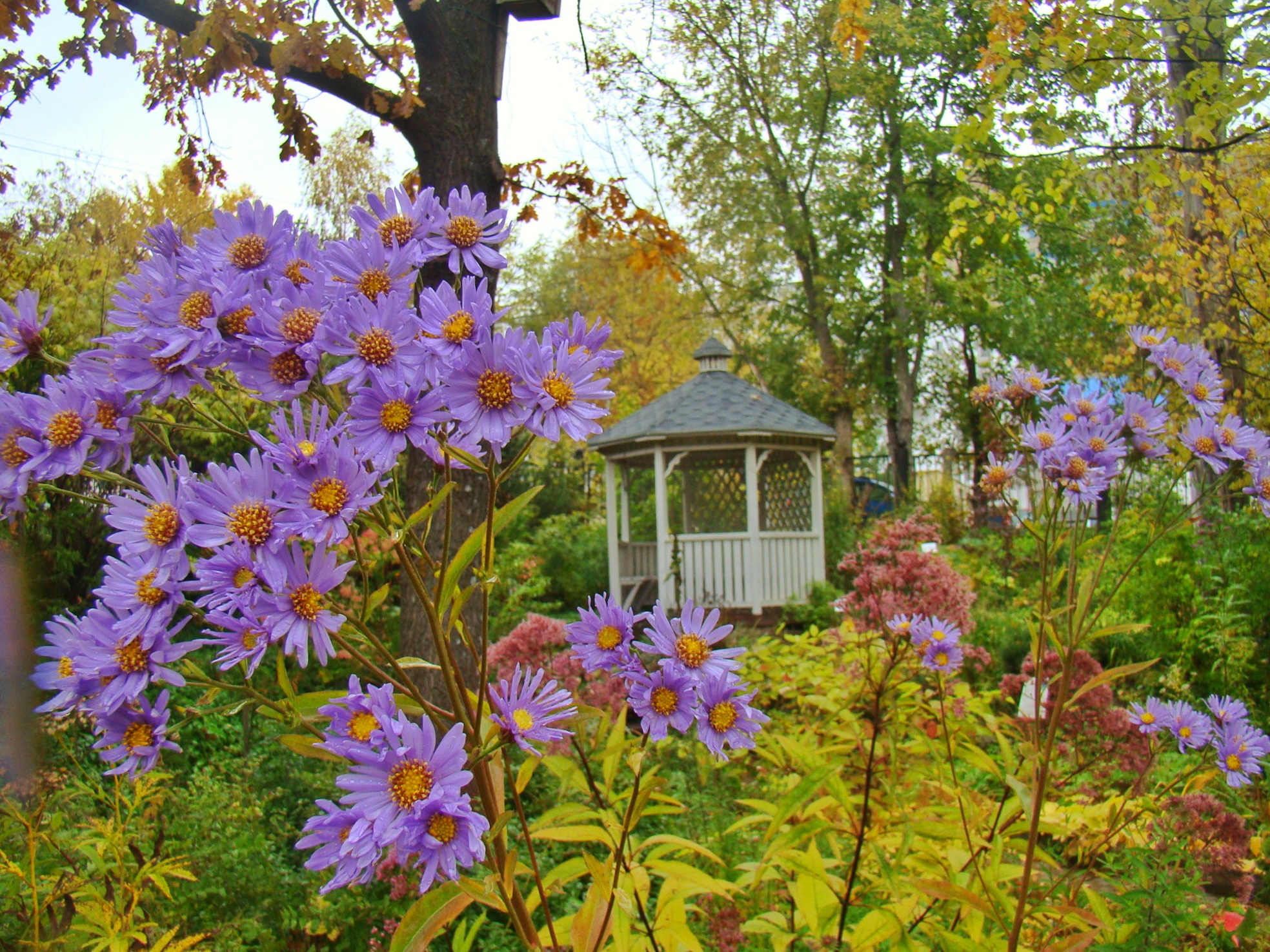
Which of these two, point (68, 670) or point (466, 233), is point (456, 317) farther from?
point (68, 670)

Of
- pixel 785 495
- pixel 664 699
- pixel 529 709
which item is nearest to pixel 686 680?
pixel 664 699

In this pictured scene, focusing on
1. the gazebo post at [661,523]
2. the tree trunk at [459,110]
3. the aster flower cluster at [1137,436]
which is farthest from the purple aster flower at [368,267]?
the gazebo post at [661,523]

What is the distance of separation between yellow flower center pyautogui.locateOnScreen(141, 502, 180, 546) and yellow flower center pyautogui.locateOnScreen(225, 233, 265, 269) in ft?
0.86

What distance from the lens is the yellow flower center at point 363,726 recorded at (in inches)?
29.9

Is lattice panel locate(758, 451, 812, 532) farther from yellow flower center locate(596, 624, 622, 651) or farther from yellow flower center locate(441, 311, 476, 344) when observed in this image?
yellow flower center locate(441, 311, 476, 344)

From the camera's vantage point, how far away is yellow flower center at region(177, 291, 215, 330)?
84 cm

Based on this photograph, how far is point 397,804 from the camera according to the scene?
0.73m

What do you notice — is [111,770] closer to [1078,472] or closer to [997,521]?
[1078,472]

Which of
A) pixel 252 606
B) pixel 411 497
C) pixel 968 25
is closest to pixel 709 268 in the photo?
pixel 968 25

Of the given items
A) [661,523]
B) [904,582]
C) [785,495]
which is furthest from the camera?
[785,495]

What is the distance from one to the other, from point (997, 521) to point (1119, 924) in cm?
865

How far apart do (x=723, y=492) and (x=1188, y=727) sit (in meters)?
9.07

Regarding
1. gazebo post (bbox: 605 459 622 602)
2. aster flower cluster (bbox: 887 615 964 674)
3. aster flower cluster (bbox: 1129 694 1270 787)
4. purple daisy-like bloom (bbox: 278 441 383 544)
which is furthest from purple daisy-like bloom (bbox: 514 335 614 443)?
gazebo post (bbox: 605 459 622 602)

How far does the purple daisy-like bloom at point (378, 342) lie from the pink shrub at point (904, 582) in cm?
192
